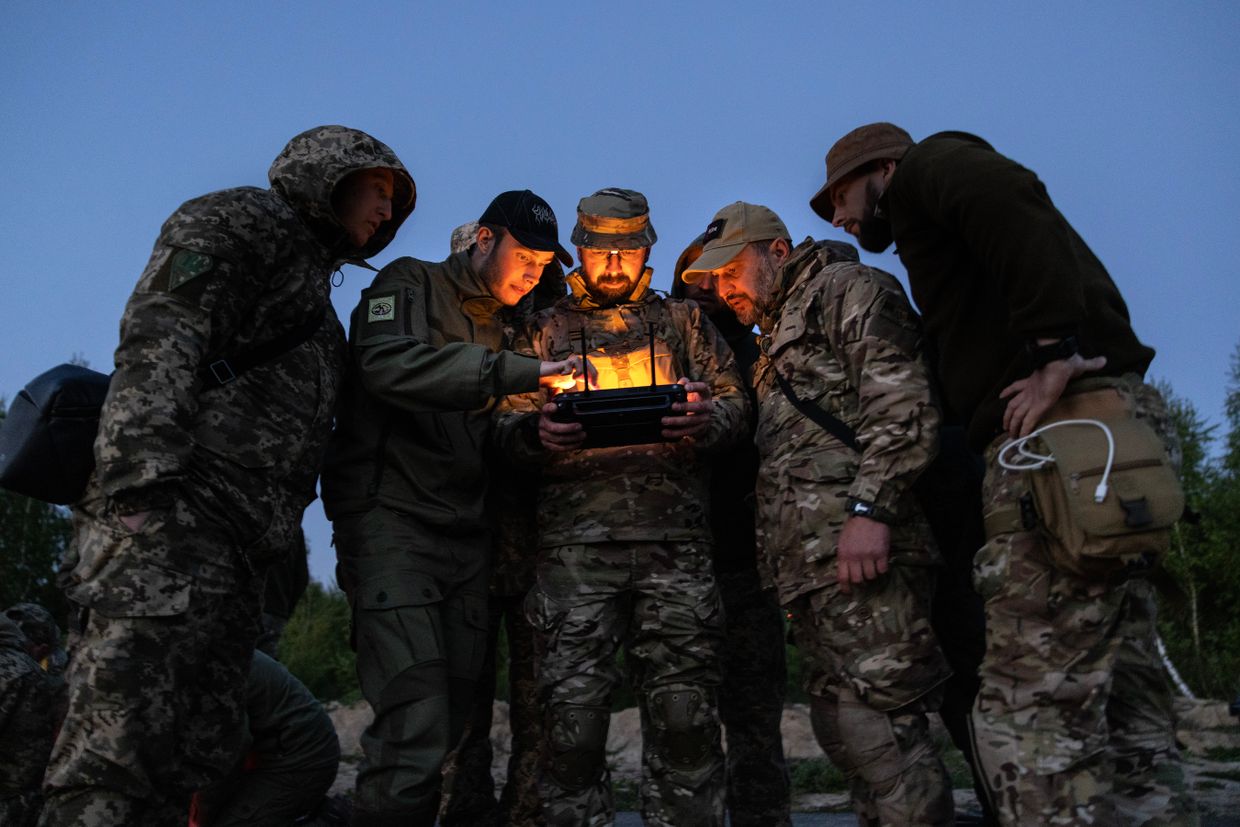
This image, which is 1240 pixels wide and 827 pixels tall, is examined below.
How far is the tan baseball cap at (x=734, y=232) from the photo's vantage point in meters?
4.92

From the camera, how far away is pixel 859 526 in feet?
12.4

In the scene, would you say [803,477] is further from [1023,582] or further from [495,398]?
[495,398]

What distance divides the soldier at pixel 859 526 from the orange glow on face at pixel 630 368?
698mm

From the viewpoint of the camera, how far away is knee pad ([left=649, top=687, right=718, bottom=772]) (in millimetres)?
4414

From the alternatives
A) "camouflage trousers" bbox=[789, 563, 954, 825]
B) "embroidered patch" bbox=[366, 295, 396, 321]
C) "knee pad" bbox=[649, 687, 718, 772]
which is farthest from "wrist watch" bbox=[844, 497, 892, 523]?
"embroidered patch" bbox=[366, 295, 396, 321]

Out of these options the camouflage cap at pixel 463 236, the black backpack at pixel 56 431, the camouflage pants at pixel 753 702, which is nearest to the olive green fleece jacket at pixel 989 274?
the camouflage pants at pixel 753 702

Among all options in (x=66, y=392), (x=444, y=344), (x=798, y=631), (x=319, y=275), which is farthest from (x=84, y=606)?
(x=798, y=631)

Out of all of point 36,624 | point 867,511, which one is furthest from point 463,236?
point 36,624

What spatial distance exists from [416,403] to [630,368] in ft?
3.60

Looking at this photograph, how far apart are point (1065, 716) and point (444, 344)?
2.93 meters

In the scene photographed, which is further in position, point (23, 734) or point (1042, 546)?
point (23, 734)

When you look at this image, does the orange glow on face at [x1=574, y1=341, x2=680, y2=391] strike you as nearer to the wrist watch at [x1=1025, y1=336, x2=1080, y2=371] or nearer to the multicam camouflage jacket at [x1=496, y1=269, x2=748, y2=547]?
the multicam camouflage jacket at [x1=496, y1=269, x2=748, y2=547]

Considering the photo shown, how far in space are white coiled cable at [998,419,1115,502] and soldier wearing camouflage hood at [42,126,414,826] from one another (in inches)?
97.2

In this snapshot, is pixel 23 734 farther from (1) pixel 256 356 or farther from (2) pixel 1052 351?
(2) pixel 1052 351
